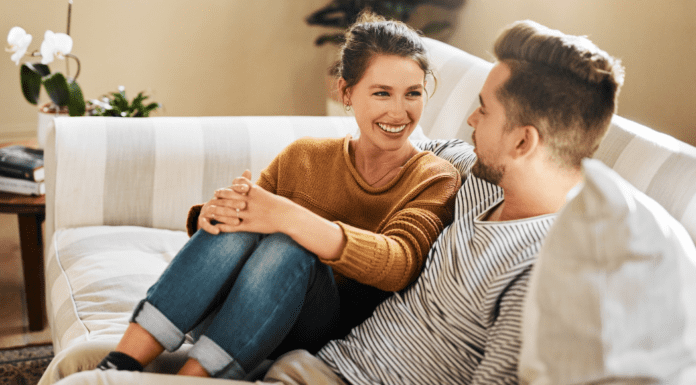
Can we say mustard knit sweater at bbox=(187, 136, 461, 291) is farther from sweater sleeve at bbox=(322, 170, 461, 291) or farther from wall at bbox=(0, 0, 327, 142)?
wall at bbox=(0, 0, 327, 142)

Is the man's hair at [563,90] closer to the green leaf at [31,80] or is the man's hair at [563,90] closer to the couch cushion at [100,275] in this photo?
the couch cushion at [100,275]

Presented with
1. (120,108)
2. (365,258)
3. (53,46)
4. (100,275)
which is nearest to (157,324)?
(365,258)

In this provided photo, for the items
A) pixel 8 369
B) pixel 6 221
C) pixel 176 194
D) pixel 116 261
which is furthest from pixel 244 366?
pixel 6 221

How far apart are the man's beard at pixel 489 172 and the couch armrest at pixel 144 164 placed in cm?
87

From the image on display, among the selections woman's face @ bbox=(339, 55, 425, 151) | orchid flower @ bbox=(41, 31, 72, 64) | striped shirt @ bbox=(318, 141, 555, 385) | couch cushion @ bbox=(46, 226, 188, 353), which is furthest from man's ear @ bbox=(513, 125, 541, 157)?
orchid flower @ bbox=(41, 31, 72, 64)

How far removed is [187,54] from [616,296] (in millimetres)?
3058

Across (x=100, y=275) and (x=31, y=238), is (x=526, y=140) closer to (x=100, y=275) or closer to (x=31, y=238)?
(x=100, y=275)

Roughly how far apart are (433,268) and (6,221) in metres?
2.39

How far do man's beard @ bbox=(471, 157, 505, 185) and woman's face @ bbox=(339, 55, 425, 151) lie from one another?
0.30 m

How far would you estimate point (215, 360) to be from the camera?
975 mm

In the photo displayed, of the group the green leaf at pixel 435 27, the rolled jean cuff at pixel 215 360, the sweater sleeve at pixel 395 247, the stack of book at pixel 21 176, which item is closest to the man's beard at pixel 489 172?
the sweater sleeve at pixel 395 247

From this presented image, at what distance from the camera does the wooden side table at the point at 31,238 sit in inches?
69.5

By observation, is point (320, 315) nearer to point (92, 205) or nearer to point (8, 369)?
point (92, 205)

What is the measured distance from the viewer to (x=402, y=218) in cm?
112
